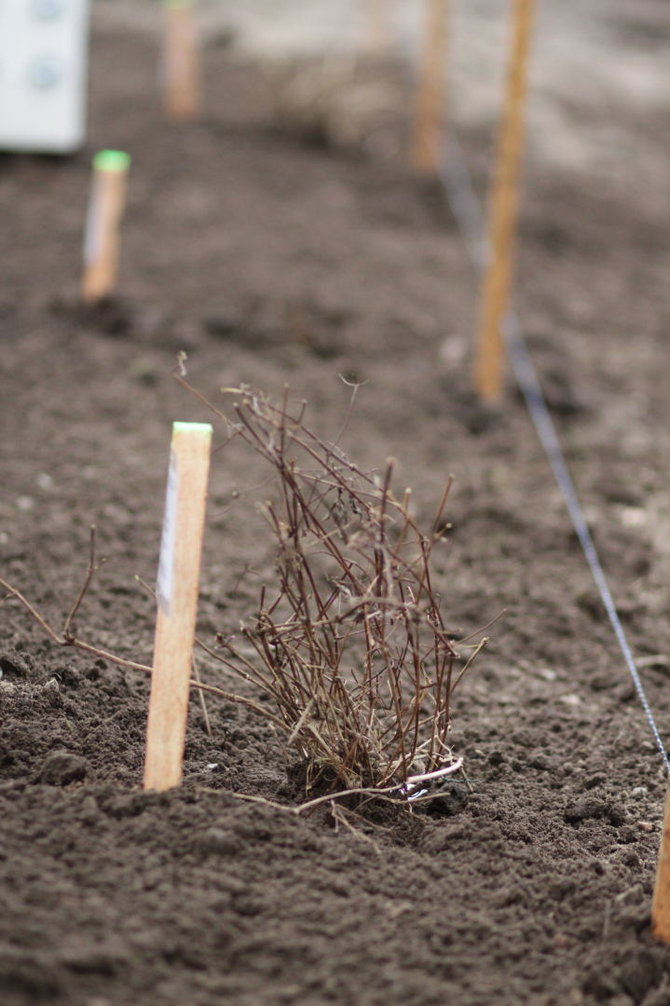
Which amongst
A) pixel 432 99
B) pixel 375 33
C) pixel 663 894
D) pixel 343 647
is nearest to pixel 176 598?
pixel 343 647

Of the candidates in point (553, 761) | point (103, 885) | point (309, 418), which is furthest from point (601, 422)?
point (103, 885)

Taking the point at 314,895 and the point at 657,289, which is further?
the point at 657,289

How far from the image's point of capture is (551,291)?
6059mm

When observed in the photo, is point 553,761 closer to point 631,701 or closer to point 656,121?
point 631,701

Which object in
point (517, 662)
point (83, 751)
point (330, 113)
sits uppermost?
point (330, 113)

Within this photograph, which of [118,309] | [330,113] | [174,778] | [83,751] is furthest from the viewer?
[330,113]

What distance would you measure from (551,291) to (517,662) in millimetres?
3318

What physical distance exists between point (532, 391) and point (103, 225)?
1.89 m

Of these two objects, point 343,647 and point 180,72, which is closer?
point 343,647

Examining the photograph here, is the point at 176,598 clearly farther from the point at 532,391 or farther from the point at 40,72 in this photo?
the point at 40,72

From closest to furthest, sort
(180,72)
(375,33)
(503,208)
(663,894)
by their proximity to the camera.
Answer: (663,894) → (503,208) → (180,72) → (375,33)

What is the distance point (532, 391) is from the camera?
4887mm

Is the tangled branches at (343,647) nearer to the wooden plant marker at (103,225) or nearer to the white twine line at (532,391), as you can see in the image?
the white twine line at (532,391)

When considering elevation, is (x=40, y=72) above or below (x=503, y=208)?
above
